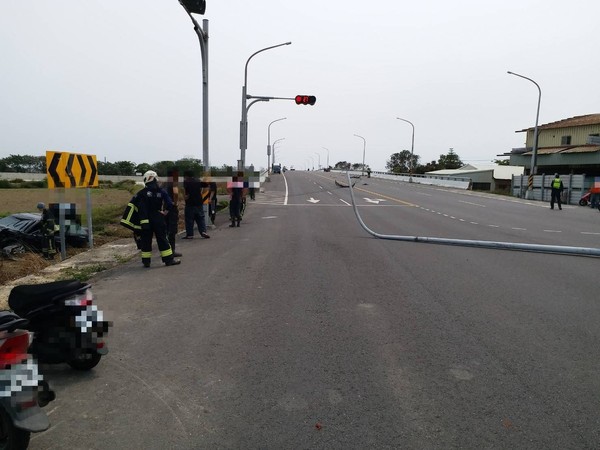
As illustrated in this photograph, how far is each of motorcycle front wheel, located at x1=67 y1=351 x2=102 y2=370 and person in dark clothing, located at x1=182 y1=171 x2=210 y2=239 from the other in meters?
8.61

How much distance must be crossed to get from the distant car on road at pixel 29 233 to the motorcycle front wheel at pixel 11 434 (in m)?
9.52

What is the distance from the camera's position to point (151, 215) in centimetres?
868

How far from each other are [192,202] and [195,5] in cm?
485

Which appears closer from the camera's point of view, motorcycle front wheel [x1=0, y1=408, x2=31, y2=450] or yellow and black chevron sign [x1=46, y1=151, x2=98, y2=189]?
motorcycle front wheel [x1=0, y1=408, x2=31, y2=450]

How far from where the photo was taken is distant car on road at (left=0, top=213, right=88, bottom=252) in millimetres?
11234

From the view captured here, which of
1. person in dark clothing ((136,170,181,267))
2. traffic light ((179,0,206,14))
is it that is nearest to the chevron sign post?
person in dark clothing ((136,170,181,267))

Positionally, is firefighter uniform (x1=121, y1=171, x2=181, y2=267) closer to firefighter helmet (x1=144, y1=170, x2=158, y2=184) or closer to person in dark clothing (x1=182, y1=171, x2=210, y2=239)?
firefighter helmet (x1=144, y1=170, x2=158, y2=184)

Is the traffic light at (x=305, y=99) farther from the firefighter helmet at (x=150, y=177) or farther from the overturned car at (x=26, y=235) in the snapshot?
the firefighter helmet at (x=150, y=177)

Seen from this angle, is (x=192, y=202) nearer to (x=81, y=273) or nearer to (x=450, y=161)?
(x=81, y=273)

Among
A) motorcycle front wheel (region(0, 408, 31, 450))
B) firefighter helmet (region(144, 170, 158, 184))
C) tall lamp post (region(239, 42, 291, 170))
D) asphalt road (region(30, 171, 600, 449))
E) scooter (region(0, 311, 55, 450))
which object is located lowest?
asphalt road (region(30, 171, 600, 449))

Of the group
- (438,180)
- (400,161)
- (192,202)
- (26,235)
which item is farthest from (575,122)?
(400,161)

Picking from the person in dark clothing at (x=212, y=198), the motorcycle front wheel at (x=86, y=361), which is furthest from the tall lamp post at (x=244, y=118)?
the motorcycle front wheel at (x=86, y=361)

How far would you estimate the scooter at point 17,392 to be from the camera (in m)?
2.78

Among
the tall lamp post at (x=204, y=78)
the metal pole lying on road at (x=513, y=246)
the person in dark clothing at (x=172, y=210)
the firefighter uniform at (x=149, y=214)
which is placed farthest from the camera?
the tall lamp post at (x=204, y=78)
